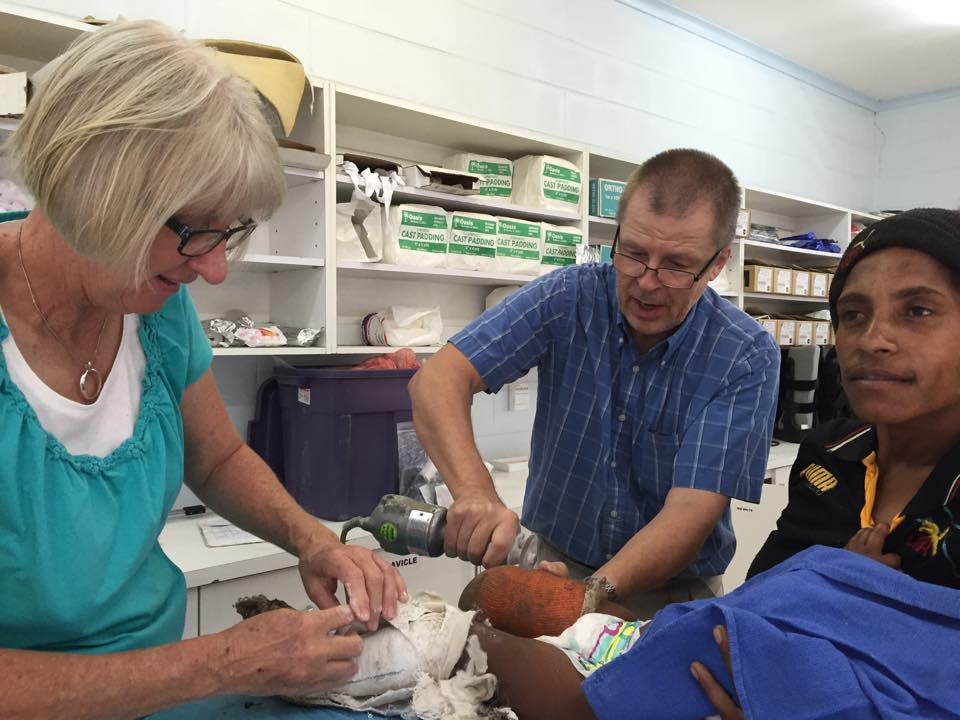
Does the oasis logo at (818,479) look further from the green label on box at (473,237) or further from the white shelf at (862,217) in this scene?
the white shelf at (862,217)

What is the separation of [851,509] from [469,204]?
6.05 feet

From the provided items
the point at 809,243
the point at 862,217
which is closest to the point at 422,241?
the point at 809,243

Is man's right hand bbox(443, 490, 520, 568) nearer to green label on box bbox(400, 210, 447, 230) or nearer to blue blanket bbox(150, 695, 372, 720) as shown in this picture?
blue blanket bbox(150, 695, 372, 720)

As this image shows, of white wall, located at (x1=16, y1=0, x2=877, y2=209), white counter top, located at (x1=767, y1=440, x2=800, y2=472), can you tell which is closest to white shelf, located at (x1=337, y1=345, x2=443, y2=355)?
white wall, located at (x1=16, y1=0, x2=877, y2=209)

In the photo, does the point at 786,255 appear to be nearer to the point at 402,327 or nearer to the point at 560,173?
the point at 560,173

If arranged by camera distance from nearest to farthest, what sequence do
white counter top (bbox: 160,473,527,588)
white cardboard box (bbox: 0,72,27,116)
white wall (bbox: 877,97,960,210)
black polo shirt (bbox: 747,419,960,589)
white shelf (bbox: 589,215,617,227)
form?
black polo shirt (bbox: 747,419,960,589)
white cardboard box (bbox: 0,72,27,116)
white counter top (bbox: 160,473,527,588)
white shelf (bbox: 589,215,617,227)
white wall (bbox: 877,97,960,210)

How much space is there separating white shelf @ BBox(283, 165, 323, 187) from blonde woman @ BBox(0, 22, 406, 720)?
4.17 feet

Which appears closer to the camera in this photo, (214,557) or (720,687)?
(720,687)

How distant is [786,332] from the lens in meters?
4.06

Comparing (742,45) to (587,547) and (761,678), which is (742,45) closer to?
(587,547)

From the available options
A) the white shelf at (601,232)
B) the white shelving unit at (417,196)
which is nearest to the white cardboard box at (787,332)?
the white shelf at (601,232)

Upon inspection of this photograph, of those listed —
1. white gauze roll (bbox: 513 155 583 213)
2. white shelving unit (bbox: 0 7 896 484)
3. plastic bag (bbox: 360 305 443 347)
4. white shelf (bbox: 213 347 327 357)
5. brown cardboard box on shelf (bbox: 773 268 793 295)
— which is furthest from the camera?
brown cardboard box on shelf (bbox: 773 268 793 295)

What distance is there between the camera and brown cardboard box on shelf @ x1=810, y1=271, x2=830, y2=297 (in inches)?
168

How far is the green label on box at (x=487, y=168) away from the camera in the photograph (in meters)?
2.85
